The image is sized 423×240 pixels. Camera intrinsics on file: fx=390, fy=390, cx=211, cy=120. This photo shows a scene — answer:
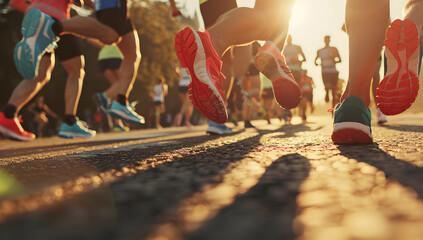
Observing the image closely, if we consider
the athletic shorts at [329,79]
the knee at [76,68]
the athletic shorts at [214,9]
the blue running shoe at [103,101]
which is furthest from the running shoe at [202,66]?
the athletic shorts at [329,79]

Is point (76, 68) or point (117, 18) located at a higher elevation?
point (117, 18)

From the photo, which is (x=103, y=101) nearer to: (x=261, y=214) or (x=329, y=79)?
(x=261, y=214)

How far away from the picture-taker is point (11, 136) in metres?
3.78

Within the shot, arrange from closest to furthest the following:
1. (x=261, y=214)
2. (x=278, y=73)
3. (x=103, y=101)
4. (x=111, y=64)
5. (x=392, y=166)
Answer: (x=261, y=214)
(x=392, y=166)
(x=278, y=73)
(x=103, y=101)
(x=111, y=64)

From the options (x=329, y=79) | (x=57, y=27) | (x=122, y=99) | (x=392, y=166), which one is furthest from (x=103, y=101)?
(x=329, y=79)

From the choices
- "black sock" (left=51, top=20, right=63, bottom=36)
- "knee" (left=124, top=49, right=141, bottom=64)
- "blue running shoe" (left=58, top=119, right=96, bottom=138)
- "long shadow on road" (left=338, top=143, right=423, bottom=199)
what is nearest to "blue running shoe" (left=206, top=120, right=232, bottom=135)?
"knee" (left=124, top=49, right=141, bottom=64)

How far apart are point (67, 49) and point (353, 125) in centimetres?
357

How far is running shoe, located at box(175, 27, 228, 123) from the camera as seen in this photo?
2047 mm

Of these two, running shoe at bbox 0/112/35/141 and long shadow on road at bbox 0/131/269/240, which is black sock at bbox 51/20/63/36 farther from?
long shadow on road at bbox 0/131/269/240

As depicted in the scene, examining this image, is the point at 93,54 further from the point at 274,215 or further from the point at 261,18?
the point at 274,215

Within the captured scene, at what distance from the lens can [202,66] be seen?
6.75 ft

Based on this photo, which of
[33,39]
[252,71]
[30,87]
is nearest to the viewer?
[33,39]

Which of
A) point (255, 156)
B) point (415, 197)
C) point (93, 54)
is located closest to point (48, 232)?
point (415, 197)

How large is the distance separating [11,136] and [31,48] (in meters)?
0.95
